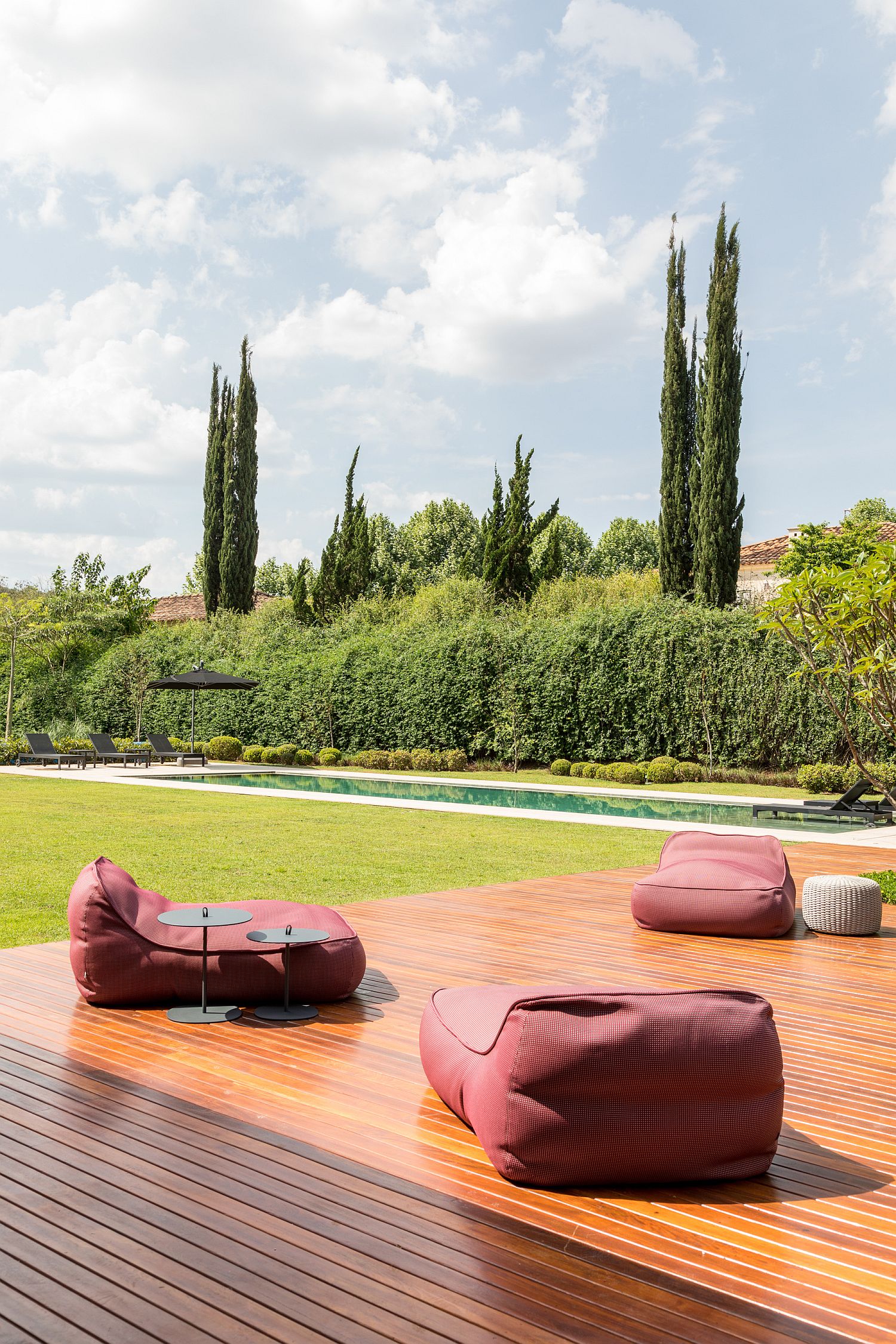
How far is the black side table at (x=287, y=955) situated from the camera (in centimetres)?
410

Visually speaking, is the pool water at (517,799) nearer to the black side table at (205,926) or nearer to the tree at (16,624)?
the black side table at (205,926)

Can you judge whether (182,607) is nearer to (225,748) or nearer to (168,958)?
(225,748)

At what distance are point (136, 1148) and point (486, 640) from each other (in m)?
19.2

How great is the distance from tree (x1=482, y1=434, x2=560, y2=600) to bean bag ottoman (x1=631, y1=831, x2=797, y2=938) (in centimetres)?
2354

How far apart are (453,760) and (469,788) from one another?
120 inches

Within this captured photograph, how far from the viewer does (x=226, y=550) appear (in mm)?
32281

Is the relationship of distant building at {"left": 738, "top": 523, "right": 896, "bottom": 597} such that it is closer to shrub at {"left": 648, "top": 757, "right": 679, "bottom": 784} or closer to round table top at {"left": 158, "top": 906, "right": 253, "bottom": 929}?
shrub at {"left": 648, "top": 757, "right": 679, "bottom": 784}

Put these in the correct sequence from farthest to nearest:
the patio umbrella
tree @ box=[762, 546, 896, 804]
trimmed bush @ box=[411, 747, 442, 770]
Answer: the patio umbrella
trimmed bush @ box=[411, 747, 442, 770]
tree @ box=[762, 546, 896, 804]

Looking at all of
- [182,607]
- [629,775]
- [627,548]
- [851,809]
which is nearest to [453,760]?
[629,775]

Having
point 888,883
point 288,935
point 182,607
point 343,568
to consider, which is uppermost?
point 182,607

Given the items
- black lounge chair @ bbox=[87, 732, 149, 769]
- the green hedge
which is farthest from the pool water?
black lounge chair @ bbox=[87, 732, 149, 769]

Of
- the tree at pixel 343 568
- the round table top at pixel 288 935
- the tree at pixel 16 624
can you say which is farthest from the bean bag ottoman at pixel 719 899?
the tree at pixel 343 568

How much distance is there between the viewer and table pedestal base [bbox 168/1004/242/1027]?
407 centimetres

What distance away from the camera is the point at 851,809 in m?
12.4
